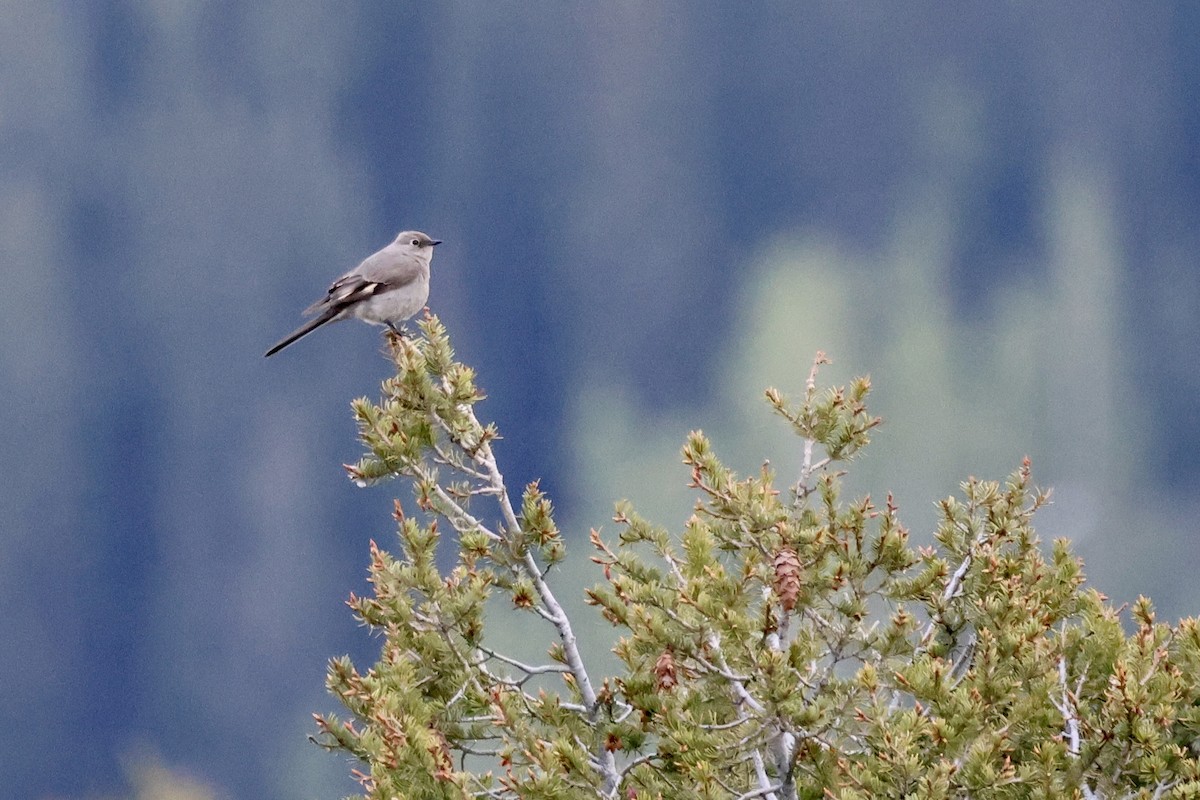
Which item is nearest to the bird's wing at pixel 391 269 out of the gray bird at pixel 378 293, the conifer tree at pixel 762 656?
the gray bird at pixel 378 293

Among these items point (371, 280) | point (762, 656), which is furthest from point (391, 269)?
point (762, 656)

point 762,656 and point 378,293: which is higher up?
point 378,293

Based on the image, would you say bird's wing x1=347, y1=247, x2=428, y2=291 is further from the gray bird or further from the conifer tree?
the conifer tree

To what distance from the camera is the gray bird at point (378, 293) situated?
9.32m

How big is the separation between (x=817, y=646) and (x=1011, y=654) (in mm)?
831

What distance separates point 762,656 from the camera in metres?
5.01

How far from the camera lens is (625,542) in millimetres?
6594

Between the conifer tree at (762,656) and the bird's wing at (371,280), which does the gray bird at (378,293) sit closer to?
the bird's wing at (371,280)

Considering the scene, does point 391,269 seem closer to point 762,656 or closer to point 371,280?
point 371,280

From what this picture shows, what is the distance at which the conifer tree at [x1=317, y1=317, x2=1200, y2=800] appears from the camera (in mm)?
5195

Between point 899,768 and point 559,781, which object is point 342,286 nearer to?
point 559,781

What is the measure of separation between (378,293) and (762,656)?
17.5 ft

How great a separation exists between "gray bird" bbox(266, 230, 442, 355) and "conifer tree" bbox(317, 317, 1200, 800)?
275 centimetres

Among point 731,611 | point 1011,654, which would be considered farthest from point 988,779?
point 731,611
